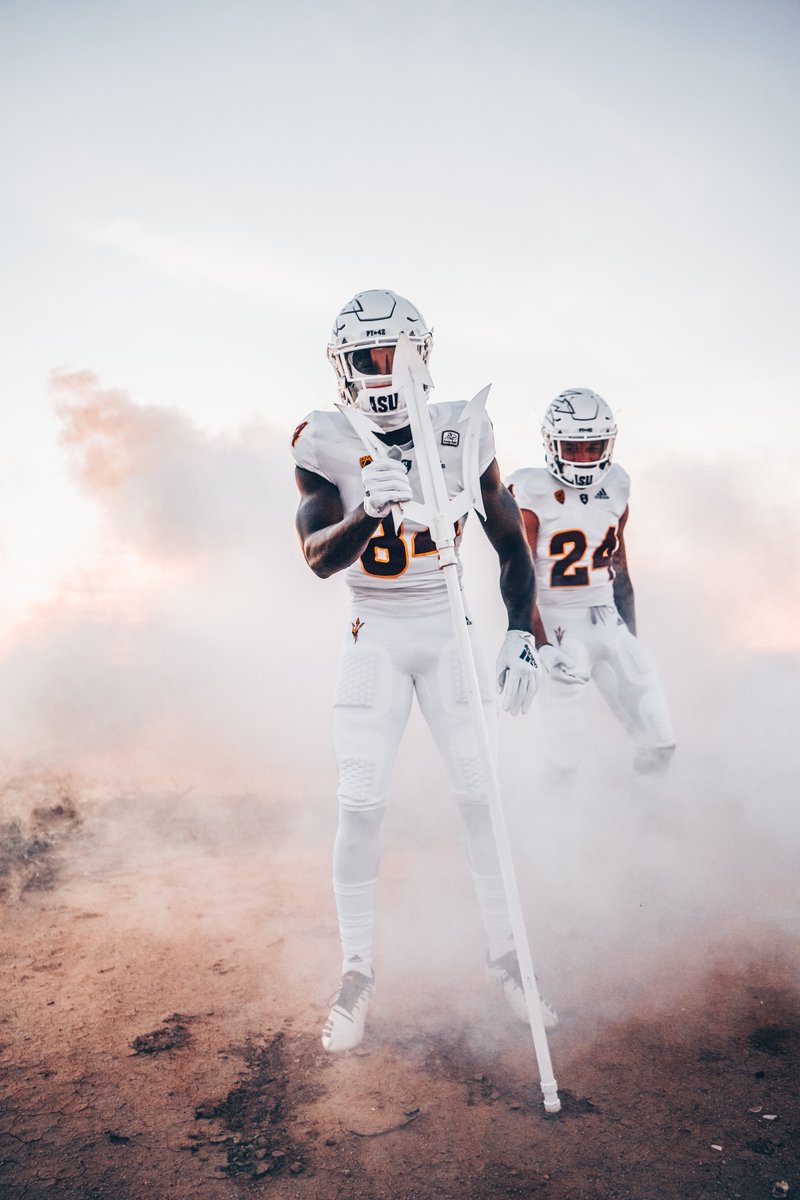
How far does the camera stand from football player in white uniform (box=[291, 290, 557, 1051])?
3.35m

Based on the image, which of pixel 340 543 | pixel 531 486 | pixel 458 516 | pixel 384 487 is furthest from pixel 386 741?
pixel 531 486

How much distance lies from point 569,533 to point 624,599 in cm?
72

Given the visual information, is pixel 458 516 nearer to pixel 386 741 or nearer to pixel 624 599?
pixel 386 741

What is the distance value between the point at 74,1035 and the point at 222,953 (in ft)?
3.09

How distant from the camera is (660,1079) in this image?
291 centimetres

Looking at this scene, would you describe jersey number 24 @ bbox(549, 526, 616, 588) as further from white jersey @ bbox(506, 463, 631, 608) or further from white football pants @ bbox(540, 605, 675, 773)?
white football pants @ bbox(540, 605, 675, 773)

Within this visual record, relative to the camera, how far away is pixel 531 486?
204 inches

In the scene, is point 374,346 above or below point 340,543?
above

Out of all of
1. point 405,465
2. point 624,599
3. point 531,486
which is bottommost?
point 624,599

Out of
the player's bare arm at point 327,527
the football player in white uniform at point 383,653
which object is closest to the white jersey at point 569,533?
the football player in white uniform at point 383,653

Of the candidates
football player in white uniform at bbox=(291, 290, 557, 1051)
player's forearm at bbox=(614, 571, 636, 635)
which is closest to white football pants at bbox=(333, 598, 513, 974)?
football player in white uniform at bbox=(291, 290, 557, 1051)

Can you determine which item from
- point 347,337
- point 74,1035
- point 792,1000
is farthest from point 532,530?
point 74,1035

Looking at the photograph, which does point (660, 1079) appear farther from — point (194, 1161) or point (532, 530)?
point (532, 530)

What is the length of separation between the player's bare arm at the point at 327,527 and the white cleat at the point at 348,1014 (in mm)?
1707
